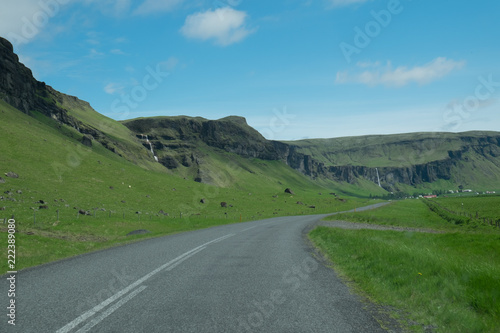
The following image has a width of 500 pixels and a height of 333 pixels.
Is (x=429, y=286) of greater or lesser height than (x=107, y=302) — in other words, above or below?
below

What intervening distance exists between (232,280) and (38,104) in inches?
4991

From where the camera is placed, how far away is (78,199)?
50250 millimetres

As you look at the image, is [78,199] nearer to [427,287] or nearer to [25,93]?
[427,287]

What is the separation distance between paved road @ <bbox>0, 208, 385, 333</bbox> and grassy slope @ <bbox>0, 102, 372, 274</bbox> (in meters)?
4.67

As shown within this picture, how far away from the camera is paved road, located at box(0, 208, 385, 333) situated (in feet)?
18.6

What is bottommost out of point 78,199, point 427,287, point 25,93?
point 427,287

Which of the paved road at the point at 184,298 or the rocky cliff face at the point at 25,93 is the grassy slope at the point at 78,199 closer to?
the paved road at the point at 184,298
